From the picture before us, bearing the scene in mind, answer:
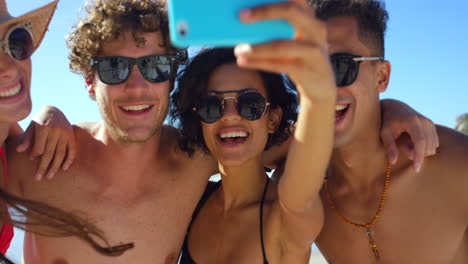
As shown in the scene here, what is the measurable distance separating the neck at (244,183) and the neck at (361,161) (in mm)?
624

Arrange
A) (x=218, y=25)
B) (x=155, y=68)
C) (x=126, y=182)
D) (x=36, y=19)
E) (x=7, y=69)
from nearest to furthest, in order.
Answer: (x=218, y=25) → (x=7, y=69) → (x=36, y=19) → (x=155, y=68) → (x=126, y=182)

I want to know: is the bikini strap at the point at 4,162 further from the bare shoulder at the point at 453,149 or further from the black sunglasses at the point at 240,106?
the bare shoulder at the point at 453,149

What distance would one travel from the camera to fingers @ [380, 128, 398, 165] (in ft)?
9.87

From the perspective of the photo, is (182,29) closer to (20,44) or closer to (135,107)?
(20,44)

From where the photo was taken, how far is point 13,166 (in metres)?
3.18

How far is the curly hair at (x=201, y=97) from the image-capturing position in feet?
10.5

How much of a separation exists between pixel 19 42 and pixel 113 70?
0.72 m

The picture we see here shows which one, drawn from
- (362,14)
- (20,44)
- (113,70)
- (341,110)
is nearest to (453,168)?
(341,110)

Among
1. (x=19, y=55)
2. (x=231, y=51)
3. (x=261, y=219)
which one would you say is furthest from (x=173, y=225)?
(x=19, y=55)

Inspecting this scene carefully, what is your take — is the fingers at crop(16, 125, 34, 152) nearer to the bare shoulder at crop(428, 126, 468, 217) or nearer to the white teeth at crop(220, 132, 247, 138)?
the white teeth at crop(220, 132, 247, 138)

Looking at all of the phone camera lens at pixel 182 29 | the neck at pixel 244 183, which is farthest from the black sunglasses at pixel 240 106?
the phone camera lens at pixel 182 29

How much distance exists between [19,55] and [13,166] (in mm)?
909

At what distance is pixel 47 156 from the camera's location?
10.5ft

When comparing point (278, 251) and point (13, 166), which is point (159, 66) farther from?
point (278, 251)
